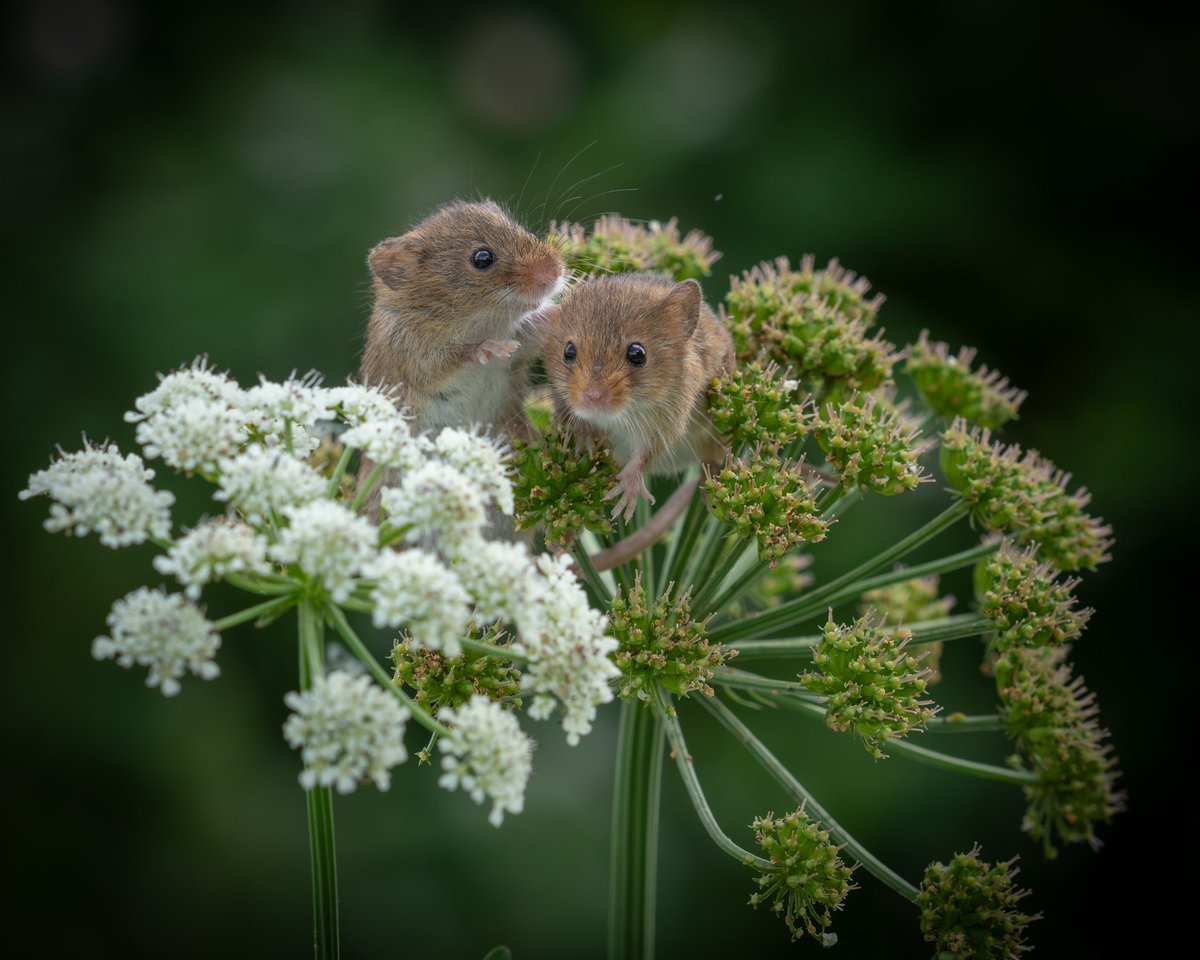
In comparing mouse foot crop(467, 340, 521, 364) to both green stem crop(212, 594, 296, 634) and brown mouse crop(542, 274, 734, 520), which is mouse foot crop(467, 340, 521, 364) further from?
green stem crop(212, 594, 296, 634)

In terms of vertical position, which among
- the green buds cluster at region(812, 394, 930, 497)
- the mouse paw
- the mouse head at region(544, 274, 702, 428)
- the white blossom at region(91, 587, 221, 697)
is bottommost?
the white blossom at region(91, 587, 221, 697)

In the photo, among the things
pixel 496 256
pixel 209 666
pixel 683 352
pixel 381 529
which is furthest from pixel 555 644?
pixel 496 256

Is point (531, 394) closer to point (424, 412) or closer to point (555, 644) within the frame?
point (424, 412)

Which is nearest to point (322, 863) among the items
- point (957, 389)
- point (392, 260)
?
point (392, 260)

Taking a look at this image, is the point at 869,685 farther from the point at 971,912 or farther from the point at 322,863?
the point at 322,863

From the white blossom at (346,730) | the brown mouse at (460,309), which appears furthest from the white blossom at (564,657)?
the brown mouse at (460,309)

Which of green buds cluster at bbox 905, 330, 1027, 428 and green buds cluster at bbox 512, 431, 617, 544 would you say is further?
green buds cluster at bbox 905, 330, 1027, 428

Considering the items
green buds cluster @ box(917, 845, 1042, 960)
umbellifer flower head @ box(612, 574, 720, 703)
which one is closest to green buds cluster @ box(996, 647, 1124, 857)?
green buds cluster @ box(917, 845, 1042, 960)
